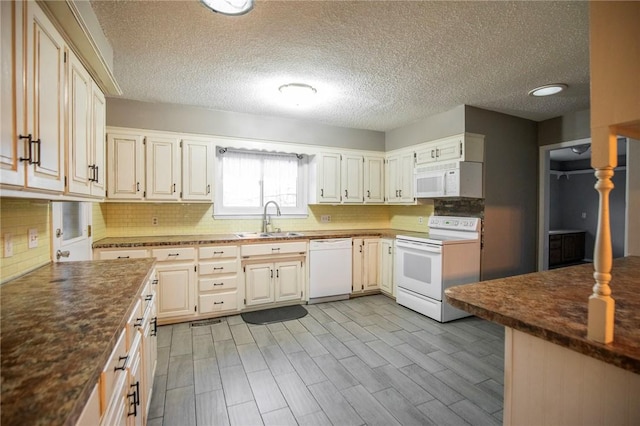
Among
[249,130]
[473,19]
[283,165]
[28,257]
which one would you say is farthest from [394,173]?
[28,257]

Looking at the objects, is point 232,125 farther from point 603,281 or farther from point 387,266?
point 603,281

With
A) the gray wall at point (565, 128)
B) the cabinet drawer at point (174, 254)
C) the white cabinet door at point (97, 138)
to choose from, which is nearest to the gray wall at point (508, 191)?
the gray wall at point (565, 128)

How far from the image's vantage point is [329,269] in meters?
4.00

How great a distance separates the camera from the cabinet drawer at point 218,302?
3355 millimetres

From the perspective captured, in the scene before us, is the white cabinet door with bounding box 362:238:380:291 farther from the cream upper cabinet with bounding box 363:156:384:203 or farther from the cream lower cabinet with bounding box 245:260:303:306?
the cream lower cabinet with bounding box 245:260:303:306

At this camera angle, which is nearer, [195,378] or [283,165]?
[195,378]

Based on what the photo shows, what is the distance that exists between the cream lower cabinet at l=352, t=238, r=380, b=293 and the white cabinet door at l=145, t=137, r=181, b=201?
2.41 meters

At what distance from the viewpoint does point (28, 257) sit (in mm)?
1754

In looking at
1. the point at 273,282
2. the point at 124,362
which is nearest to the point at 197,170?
the point at 273,282

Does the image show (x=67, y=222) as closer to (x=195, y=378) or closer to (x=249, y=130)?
(x=195, y=378)

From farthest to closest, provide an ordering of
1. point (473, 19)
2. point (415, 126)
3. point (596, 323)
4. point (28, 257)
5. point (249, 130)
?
point (415, 126) < point (249, 130) < point (473, 19) < point (28, 257) < point (596, 323)

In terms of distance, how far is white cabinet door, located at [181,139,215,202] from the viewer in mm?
3547

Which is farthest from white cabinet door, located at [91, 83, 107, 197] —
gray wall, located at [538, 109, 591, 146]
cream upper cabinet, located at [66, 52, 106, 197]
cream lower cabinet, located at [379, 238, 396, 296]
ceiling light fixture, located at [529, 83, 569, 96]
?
gray wall, located at [538, 109, 591, 146]

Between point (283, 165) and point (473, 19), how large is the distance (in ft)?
9.86
